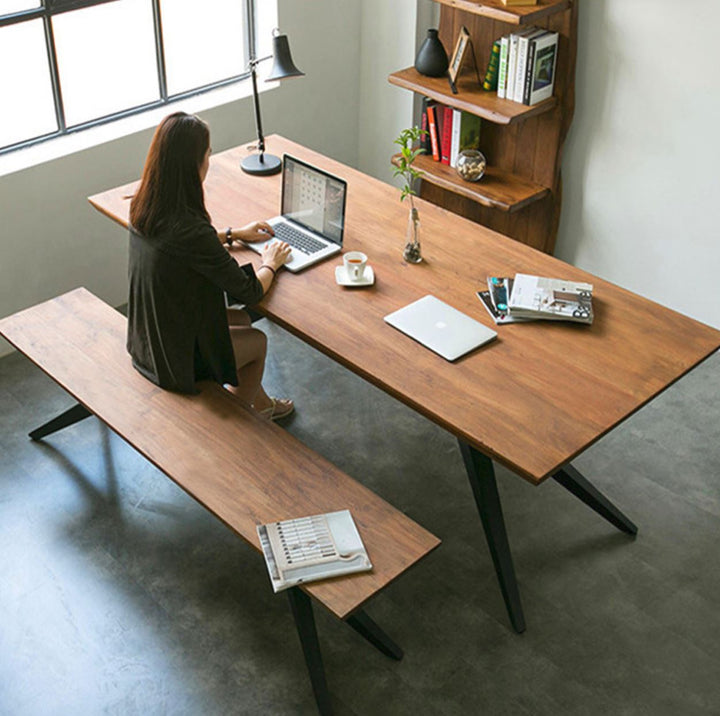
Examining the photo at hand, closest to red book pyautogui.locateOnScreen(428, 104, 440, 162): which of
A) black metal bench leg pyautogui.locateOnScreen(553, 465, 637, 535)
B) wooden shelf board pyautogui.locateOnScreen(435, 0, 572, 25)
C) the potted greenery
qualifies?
wooden shelf board pyautogui.locateOnScreen(435, 0, 572, 25)

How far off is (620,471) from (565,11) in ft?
6.35

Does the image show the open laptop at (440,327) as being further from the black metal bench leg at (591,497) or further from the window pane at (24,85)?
the window pane at (24,85)

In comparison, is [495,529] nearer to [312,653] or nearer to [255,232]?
[312,653]

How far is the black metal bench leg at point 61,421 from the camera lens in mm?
3768

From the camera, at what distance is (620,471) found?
12.3ft

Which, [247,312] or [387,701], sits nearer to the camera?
[387,701]

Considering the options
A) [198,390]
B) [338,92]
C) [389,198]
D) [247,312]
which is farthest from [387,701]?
A: [338,92]

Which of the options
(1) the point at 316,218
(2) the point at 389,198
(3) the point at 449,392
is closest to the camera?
(3) the point at 449,392

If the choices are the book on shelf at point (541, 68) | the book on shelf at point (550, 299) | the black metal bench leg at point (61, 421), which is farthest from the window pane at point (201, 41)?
the book on shelf at point (550, 299)

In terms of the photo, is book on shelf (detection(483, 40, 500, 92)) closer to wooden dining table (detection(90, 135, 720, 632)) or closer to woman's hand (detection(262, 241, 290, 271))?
wooden dining table (detection(90, 135, 720, 632))

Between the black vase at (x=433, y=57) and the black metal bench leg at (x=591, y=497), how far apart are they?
207 cm

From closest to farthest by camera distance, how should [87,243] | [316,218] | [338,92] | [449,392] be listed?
[449,392] → [316,218] → [87,243] → [338,92]

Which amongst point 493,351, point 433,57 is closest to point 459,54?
point 433,57

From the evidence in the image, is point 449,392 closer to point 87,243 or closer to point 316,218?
point 316,218
